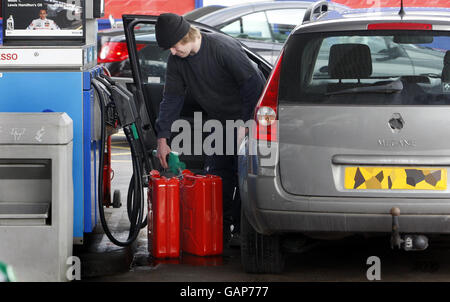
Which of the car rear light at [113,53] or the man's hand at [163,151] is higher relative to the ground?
the car rear light at [113,53]

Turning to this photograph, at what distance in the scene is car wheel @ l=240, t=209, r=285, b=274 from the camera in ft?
18.9

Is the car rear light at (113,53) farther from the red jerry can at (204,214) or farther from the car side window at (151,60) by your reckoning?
the red jerry can at (204,214)

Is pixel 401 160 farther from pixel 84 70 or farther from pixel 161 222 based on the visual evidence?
pixel 84 70

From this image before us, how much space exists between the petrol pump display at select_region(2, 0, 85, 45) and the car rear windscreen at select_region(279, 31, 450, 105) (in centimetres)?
167

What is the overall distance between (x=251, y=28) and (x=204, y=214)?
659 cm

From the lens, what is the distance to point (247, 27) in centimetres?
1259

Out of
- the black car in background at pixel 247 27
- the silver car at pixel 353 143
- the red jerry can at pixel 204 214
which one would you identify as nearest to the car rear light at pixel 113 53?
the black car in background at pixel 247 27

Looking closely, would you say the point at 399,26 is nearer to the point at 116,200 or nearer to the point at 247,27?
the point at 116,200

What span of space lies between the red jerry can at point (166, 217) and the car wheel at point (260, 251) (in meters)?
0.69

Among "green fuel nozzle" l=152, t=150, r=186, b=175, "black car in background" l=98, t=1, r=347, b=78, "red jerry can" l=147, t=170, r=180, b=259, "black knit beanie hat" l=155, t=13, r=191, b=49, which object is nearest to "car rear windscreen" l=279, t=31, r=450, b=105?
"black knit beanie hat" l=155, t=13, r=191, b=49

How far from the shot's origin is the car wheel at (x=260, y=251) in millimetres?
5773

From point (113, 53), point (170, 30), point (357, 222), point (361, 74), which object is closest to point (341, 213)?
point (357, 222)
